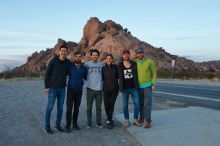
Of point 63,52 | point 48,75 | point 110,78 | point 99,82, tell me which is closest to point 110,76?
point 110,78

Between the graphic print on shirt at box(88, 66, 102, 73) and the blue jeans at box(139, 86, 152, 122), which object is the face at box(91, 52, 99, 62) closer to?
the graphic print on shirt at box(88, 66, 102, 73)

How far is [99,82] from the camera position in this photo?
30.4 feet

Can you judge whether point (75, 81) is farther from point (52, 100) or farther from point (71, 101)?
point (52, 100)

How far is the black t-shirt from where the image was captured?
358 inches

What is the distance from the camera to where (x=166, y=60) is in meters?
87.8

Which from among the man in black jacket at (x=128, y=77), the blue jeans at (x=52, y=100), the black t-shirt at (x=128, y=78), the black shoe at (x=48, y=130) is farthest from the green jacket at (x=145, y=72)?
the black shoe at (x=48, y=130)

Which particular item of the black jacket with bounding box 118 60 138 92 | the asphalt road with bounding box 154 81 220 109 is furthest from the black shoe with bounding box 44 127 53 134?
the asphalt road with bounding box 154 81 220 109

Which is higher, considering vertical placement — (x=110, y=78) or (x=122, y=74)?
(x=122, y=74)

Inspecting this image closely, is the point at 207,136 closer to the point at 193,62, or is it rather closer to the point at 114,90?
the point at 114,90

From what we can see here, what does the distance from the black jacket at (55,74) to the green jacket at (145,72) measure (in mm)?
1815

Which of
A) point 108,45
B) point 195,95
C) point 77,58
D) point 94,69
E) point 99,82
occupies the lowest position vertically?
point 195,95

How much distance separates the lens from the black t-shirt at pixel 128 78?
9102 millimetres

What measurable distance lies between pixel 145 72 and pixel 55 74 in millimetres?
2166

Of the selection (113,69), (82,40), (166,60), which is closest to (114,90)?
(113,69)
